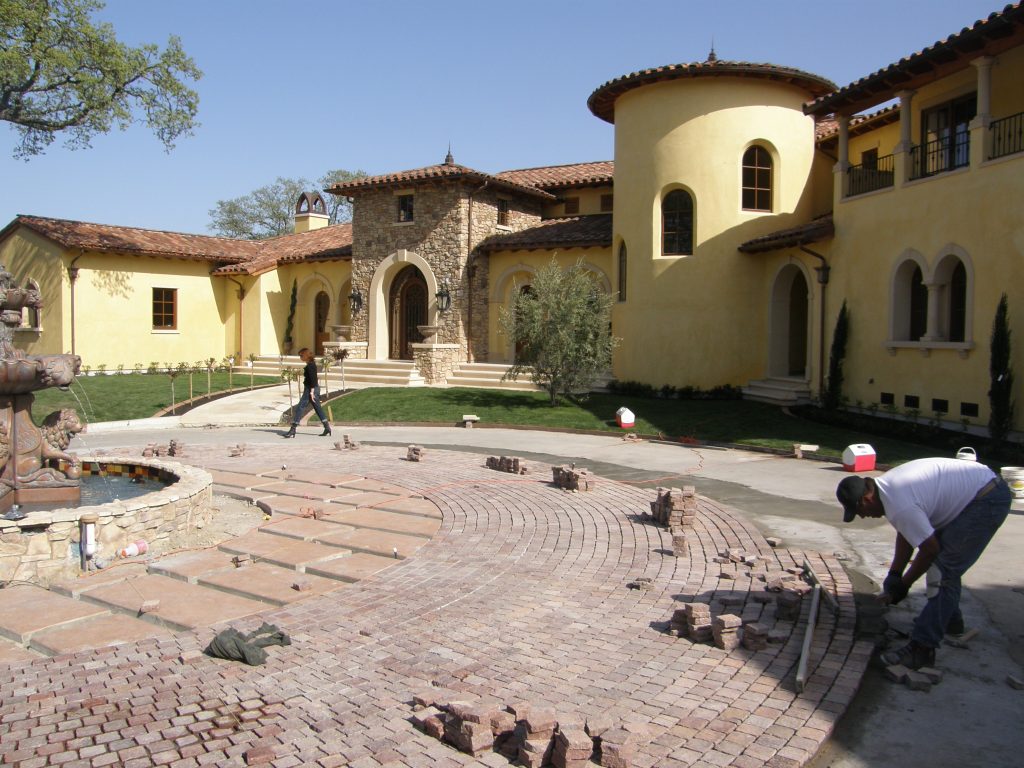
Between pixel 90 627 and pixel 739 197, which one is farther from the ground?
pixel 739 197

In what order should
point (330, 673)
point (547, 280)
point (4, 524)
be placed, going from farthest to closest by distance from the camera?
1. point (547, 280)
2. point (4, 524)
3. point (330, 673)

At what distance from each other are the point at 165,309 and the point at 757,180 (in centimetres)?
2218

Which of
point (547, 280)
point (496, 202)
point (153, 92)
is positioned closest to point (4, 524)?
point (547, 280)

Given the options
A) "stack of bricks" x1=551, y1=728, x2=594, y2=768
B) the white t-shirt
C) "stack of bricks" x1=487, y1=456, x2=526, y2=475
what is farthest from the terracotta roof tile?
"stack of bricks" x1=551, y1=728, x2=594, y2=768

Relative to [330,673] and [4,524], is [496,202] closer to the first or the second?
[4,524]

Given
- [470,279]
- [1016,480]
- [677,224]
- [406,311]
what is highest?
[677,224]

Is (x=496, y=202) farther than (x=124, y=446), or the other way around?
(x=496, y=202)

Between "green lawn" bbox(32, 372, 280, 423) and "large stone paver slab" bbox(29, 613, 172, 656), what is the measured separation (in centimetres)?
1453

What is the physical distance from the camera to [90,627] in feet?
19.6

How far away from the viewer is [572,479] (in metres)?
11.2

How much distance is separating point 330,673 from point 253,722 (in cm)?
72

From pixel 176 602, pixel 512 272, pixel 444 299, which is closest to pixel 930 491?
pixel 176 602

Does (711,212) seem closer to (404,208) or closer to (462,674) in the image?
(404,208)

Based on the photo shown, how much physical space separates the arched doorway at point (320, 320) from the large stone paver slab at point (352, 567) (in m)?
25.6
